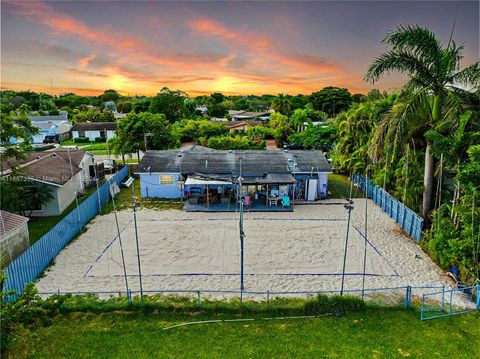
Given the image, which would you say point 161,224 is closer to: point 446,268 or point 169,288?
point 169,288

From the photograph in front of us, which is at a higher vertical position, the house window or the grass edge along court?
the house window

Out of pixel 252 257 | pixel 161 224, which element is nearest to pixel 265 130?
pixel 161 224

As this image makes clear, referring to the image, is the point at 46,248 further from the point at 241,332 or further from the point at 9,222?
the point at 241,332

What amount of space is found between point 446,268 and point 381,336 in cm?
618

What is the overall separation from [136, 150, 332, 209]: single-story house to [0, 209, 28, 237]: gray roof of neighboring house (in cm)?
1020

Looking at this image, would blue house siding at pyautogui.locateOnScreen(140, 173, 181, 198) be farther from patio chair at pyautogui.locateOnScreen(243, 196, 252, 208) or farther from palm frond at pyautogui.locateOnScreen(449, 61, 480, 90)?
palm frond at pyautogui.locateOnScreen(449, 61, 480, 90)

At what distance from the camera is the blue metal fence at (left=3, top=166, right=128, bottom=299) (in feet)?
41.4

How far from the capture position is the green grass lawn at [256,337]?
396 inches

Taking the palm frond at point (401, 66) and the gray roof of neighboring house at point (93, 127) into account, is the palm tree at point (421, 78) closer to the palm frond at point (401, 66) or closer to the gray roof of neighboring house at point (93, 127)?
the palm frond at point (401, 66)

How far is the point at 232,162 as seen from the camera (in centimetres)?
2647

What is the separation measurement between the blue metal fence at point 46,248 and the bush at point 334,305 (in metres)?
9.17

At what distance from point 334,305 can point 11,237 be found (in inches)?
533

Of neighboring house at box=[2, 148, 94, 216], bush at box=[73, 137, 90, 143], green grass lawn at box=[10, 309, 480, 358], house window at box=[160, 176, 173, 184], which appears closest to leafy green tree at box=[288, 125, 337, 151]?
house window at box=[160, 176, 173, 184]

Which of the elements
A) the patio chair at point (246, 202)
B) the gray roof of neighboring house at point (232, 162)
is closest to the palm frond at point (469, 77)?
the gray roof of neighboring house at point (232, 162)
